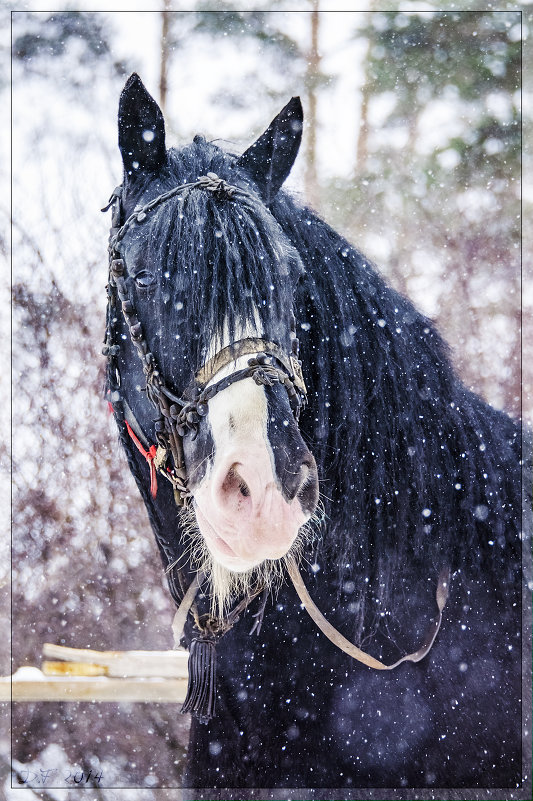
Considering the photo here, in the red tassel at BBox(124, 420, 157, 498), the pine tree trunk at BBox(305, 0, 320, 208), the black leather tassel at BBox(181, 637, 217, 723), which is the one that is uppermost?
the pine tree trunk at BBox(305, 0, 320, 208)

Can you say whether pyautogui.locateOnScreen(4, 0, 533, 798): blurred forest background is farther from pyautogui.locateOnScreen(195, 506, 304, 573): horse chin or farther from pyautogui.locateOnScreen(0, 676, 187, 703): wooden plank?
pyautogui.locateOnScreen(195, 506, 304, 573): horse chin

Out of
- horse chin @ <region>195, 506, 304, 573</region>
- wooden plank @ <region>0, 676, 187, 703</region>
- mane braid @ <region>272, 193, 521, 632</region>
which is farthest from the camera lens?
wooden plank @ <region>0, 676, 187, 703</region>

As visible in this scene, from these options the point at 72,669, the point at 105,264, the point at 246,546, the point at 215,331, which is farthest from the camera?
the point at 105,264

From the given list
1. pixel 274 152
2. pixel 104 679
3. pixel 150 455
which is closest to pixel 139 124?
pixel 274 152

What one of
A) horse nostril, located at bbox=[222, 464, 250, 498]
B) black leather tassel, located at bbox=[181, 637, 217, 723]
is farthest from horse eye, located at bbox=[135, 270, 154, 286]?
black leather tassel, located at bbox=[181, 637, 217, 723]

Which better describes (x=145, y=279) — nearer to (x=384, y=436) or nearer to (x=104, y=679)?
(x=384, y=436)

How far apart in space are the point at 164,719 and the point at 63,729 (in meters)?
0.57

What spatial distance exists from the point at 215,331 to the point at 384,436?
0.49 metres

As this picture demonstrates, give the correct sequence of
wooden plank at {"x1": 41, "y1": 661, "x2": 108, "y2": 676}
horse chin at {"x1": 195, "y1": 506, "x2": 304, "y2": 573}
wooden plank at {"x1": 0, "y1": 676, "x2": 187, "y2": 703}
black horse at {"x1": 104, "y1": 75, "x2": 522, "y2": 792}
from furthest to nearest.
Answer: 1. wooden plank at {"x1": 41, "y1": 661, "x2": 108, "y2": 676}
2. wooden plank at {"x1": 0, "y1": 676, "x2": 187, "y2": 703}
3. black horse at {"x1": 104, "y1": 75, "x2": 522, "y2": 792}
4. horse chin at {"x1": 195, "y1": 506, "x2": 304, "y2": 573}

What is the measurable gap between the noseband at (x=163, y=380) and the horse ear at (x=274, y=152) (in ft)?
0.49

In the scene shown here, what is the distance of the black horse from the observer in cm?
118

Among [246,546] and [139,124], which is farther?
[139,124]

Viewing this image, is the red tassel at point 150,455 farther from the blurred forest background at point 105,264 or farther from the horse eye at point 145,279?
the blurred forest background at point 105,264

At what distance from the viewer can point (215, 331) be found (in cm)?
111
